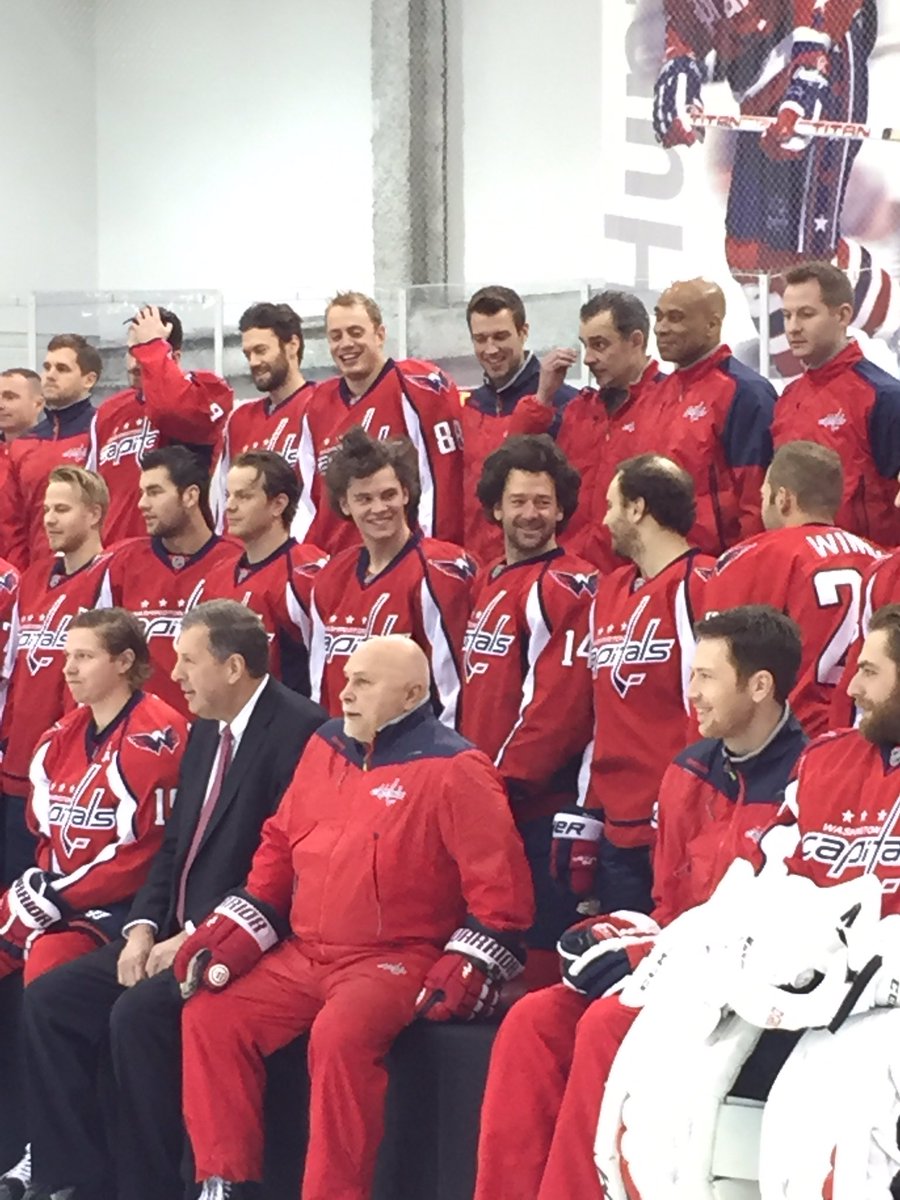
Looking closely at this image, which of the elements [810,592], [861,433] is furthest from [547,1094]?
[861,433]

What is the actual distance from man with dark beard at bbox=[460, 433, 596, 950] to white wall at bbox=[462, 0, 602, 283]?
4577mm

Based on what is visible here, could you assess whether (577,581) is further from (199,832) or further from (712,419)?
(199,832)

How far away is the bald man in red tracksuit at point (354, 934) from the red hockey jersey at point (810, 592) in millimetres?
683

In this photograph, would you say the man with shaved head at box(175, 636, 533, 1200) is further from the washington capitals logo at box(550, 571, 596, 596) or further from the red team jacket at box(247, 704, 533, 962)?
the washington capitals logo at box(550, 571, 596, 596)

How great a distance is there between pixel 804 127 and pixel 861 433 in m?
3.50

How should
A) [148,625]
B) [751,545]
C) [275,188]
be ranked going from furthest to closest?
1. [275,188]
2. [148,625]
3. [751,545]

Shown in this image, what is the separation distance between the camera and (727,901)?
346 centimetres

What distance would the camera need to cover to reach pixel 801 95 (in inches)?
330

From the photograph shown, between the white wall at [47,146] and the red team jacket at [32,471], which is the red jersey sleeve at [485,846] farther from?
the white wall at [47,146]

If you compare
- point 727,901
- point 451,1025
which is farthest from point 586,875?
point 727,901

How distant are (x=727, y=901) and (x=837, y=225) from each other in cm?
528

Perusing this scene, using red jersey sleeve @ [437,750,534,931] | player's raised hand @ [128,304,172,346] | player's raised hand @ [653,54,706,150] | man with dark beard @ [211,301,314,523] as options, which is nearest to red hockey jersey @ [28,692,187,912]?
red jersey sleeve @ [437,750,534,931]

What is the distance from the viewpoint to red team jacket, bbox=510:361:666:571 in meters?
5.69

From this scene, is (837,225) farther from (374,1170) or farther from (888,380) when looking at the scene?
(374,1170)
